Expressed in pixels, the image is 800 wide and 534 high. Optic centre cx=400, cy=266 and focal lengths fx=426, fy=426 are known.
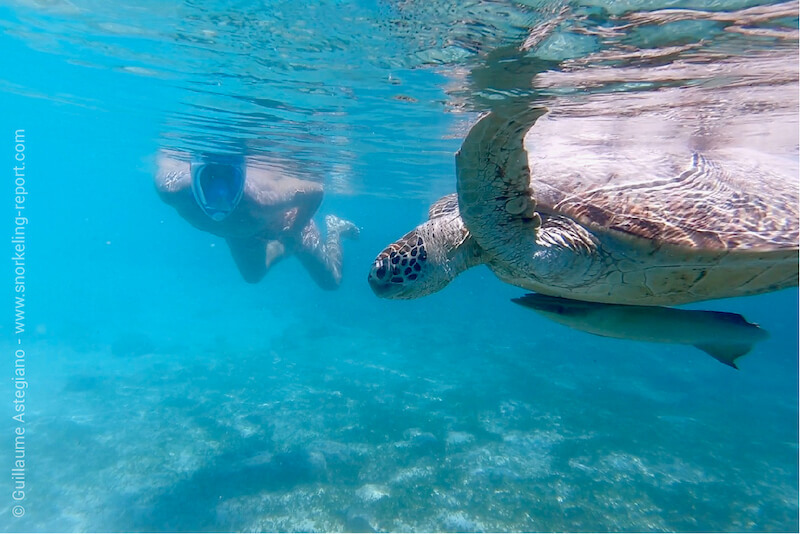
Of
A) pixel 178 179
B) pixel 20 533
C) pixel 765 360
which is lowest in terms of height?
pixel 765 360

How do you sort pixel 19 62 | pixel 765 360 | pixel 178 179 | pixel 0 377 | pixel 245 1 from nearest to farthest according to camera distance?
pixel 245 1, pixel 19 62, pixel 178 179, pixel 0 377, pixel 765 360

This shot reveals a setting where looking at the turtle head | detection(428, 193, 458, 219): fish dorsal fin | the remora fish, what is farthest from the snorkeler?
the remora fish

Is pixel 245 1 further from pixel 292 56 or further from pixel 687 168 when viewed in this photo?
pixel 687 168

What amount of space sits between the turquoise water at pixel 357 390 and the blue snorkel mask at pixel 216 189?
126 cm

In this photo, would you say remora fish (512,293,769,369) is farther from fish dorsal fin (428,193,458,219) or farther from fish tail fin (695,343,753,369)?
fish dorsal fin (428,193,458,219)

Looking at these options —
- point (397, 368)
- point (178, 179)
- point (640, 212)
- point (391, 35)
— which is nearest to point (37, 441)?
point (178, 179)

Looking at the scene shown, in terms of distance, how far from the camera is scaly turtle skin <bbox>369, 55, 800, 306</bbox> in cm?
301

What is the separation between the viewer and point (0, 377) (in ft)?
62.2

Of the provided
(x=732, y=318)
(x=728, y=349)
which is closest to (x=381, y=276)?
(x=732, y=318)

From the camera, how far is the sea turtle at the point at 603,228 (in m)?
3.01

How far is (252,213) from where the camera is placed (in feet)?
41.3

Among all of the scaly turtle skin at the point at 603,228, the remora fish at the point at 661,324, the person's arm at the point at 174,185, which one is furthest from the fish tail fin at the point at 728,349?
the person's arm at the point at 174,185

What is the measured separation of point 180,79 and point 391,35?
19.1ft

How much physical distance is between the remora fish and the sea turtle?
12cm
